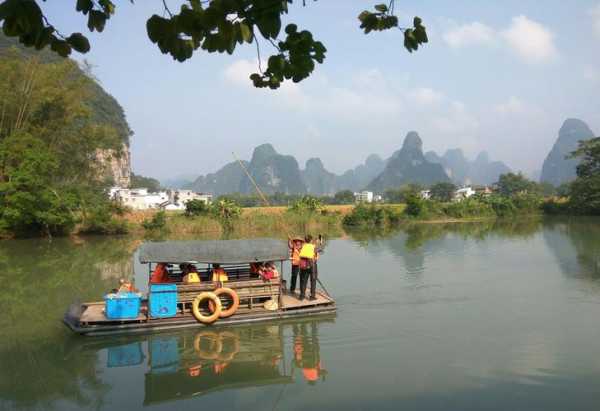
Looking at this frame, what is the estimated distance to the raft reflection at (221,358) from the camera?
20.0 ft

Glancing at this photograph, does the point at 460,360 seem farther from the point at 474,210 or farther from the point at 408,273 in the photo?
the point at 474,210

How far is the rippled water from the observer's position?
18.6ft

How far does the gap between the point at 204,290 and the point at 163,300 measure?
686 mm

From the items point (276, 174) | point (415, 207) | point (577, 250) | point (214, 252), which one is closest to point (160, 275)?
point (214, 252)

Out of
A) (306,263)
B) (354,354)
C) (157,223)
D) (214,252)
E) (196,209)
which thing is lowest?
(354,354)

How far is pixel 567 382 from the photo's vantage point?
19.3ft

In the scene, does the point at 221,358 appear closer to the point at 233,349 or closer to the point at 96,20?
the point at 233,349

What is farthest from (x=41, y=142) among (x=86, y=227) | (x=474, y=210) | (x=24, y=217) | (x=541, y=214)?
(x=541, y=214)

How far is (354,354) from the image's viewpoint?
702cm

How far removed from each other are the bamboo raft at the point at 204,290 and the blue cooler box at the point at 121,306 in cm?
7

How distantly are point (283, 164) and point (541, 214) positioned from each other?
123266mm

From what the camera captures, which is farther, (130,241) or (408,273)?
(130,241)

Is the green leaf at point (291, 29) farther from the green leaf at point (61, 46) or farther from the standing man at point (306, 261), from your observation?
the standing man at point (306, 261)

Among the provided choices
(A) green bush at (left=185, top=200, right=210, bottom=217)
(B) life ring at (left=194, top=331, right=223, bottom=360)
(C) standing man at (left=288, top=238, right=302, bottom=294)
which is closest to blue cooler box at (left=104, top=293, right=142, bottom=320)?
(B) life ring at (left=194, top=331, right=223, bottom=360)
